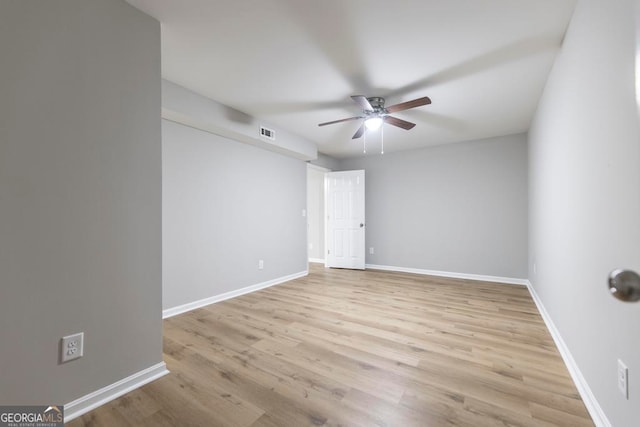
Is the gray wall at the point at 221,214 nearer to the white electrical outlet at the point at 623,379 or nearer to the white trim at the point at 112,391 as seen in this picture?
the white trim at the point at 112,391

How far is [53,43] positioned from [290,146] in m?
2.96

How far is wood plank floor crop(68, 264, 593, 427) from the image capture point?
4.63 feet

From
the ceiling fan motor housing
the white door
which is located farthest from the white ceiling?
the white door

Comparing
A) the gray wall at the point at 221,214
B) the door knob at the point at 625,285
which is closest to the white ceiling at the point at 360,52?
the gray wall at the point at 221,214

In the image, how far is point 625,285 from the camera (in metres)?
0.62

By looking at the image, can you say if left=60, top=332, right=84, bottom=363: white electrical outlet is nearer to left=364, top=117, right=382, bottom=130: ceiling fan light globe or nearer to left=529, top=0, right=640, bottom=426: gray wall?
left=529, top=0, right=640, bottom=426: gray wall

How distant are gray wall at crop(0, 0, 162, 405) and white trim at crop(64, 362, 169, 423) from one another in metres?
0.04

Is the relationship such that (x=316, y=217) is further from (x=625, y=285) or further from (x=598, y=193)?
(x=625, y=285)

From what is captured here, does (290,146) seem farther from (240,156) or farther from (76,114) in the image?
(76,114)

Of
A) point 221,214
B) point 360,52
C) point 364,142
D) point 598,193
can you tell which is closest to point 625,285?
point 598,193

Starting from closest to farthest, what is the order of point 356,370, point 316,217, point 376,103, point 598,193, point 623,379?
1. point 623,379
2. point 598,193
3. point 356,370
4. point 376,103
5. point 316,217

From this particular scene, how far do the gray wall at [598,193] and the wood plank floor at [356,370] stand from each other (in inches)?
14.0

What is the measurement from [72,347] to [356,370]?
65.3 inches

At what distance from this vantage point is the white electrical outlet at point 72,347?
4.50 ft
